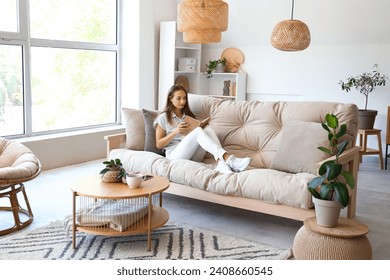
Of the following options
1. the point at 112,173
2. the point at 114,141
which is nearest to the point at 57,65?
the point at 114,141

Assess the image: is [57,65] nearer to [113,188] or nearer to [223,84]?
[223,84]

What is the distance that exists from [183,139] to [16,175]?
1.36 m

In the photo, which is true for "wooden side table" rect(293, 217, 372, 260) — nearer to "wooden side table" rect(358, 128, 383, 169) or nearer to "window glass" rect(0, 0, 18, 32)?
"wooden side table" rect(358, 128, 383, 169)

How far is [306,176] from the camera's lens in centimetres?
309

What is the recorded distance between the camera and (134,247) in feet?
9.33

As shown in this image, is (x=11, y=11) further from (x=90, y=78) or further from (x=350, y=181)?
(x=350, y=181)

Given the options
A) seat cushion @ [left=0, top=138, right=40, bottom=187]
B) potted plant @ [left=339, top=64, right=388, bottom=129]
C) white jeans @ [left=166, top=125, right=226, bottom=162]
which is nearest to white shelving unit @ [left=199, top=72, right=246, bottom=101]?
potted plant @ [left=339, top=64, right=388, bottom=129]

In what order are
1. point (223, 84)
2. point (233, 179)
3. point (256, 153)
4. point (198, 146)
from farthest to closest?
point (223, 84), point (256, 153), point (198, 146), point (233, 179)

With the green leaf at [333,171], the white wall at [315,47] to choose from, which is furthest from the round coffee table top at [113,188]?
the white wall at [315,47]

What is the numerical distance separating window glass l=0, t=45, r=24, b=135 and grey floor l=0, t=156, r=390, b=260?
79 centimetres

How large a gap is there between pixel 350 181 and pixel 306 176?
0.61 m

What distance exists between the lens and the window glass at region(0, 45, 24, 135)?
4.77 meters

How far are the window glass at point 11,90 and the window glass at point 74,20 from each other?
392mm

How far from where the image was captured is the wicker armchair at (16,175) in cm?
302
